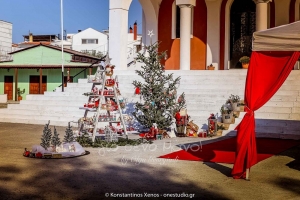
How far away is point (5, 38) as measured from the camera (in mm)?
45781

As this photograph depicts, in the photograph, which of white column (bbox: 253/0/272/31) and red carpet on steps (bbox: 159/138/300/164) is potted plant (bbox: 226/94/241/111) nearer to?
red carpet on steps (bbox: 159/138/300/164)

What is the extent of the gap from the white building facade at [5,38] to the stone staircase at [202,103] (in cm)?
2821

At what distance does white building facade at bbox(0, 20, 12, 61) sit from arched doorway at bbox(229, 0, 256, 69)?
96.7ft

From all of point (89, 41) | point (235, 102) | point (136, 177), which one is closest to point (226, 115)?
point (235, 102)

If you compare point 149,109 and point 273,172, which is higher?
point 149,109

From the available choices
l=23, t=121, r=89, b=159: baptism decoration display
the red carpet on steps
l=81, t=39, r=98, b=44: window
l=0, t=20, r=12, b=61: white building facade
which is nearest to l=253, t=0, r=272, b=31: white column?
the red carpet on steps

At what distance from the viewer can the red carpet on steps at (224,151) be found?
9.40 metres

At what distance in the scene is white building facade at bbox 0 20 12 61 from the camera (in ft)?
149

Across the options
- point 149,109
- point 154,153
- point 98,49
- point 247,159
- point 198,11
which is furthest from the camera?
point 98,49

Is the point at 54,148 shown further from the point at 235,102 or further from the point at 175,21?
the point at 175,21

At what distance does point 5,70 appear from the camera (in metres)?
40.1

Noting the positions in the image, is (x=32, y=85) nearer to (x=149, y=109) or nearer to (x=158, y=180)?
(x=149, y=109)

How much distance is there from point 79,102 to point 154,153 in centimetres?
821

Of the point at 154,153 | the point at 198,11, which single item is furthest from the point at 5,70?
the point at 154,153
